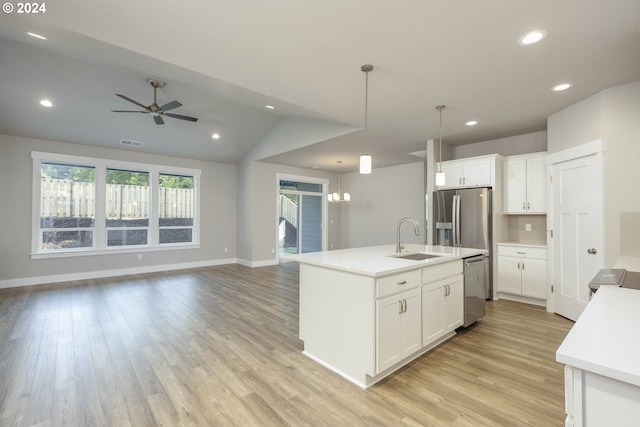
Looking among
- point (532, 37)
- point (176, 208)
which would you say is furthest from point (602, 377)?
point (176, 208)

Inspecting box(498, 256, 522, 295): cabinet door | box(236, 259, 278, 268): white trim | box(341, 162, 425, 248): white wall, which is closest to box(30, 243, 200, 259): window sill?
box(236, 259, 278, 268): white trim

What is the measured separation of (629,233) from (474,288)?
158cm

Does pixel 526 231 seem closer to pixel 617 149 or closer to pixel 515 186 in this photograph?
pixel 515 186

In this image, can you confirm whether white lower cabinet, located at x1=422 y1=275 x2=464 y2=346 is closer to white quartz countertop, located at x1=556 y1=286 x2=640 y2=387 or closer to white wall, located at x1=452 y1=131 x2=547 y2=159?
white quartz countertop, located at x1=556 y1=286 x2=640 y2=387

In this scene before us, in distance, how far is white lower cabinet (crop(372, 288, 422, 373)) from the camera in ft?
7.12

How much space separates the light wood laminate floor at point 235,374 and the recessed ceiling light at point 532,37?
8.67 ft

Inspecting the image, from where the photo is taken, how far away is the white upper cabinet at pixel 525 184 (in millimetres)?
4211

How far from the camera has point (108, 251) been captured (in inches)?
238

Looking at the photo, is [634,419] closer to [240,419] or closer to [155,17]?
[240,419]

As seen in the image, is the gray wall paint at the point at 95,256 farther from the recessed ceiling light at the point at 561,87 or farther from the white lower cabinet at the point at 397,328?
the recessed ceiling light at the point at 561,87

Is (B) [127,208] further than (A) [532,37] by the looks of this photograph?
Yes

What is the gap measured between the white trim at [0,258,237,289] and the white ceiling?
2719 mm

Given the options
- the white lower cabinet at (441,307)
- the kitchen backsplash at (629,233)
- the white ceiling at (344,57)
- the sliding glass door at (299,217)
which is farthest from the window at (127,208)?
the kitchen backsplash at (629,233)

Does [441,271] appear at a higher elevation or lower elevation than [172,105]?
lower
